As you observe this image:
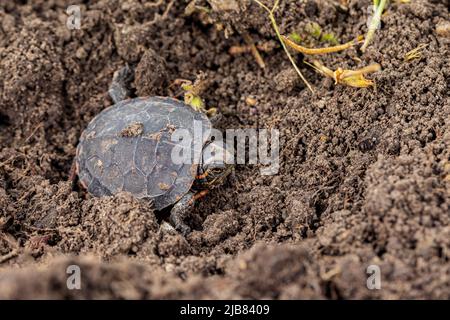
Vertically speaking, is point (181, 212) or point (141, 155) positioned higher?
point (141, 155)

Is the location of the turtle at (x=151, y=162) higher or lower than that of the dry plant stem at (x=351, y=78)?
lower

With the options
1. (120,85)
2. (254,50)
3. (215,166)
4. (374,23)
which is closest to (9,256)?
(215,166)

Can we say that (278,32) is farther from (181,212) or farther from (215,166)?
(181,212)

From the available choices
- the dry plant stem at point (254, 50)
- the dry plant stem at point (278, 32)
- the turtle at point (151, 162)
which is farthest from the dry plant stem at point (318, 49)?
the turtle at point (151, 162)

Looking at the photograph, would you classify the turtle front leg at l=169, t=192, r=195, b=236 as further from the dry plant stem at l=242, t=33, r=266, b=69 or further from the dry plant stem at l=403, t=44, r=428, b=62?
the dry plant stem at l=403, t=44, r=428, b=62

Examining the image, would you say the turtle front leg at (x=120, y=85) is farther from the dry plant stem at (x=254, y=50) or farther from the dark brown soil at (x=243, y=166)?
the dry plant stem at (x=254, y=50)

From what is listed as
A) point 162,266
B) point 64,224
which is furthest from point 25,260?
point 162,266
